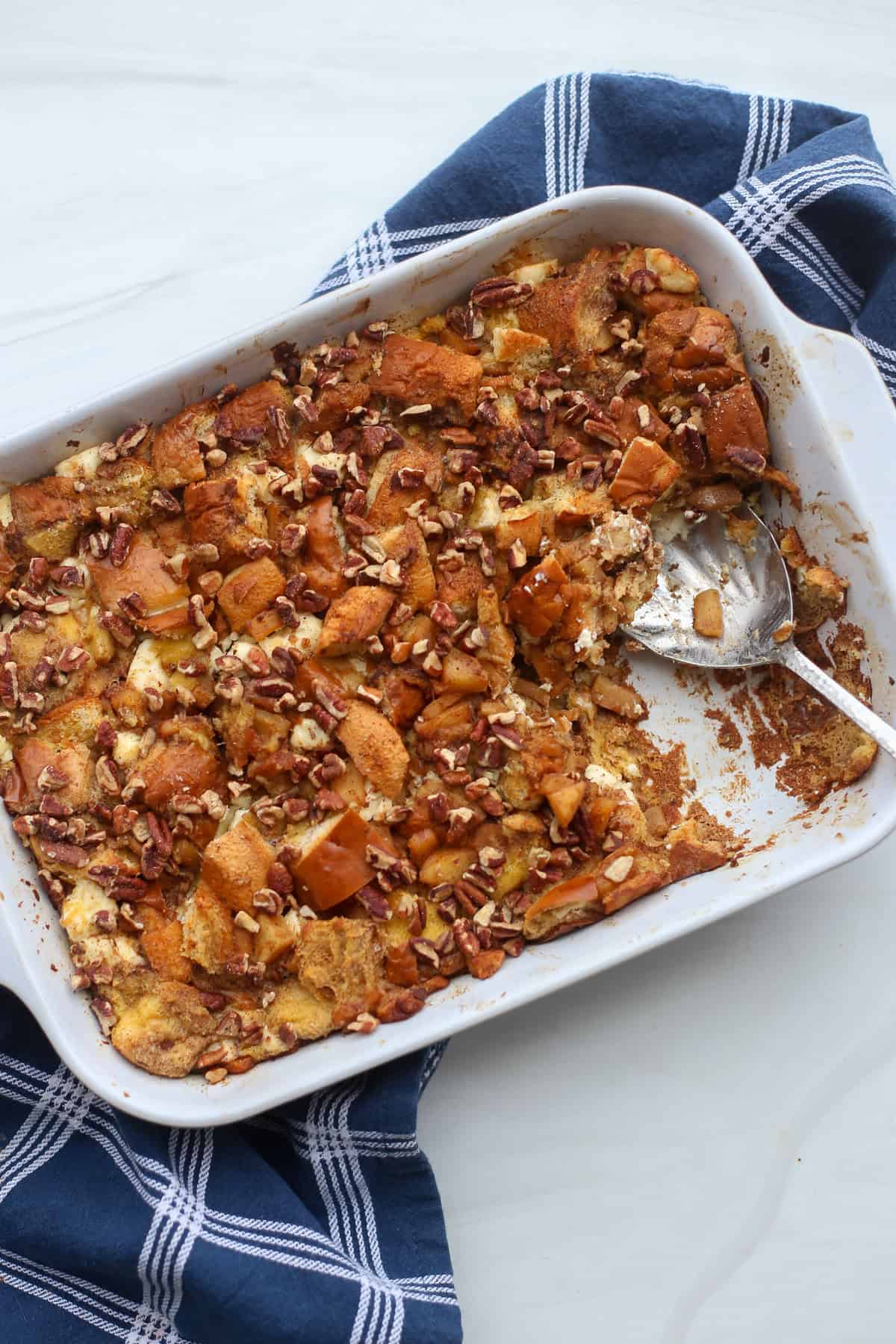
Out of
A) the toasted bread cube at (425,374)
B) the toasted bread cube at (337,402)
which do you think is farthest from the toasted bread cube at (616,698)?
the toasted bread cube at (337,402)

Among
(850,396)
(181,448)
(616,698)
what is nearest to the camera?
(181,448)

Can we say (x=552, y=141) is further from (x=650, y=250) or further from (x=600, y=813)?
(x=600, y=813)

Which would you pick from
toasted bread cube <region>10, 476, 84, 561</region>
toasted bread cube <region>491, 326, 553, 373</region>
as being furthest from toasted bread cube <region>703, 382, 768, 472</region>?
toasted bread cube <region>10, 476, 84, 561</region>

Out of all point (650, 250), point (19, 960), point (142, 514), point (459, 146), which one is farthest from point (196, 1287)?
point (459, 146)

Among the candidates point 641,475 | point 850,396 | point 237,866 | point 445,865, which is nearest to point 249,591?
point 237,866

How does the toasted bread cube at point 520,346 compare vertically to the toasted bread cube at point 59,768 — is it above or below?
above

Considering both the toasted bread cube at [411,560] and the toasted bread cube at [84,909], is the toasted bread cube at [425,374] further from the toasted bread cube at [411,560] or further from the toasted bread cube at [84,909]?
the toasted bread cube at [84,909]

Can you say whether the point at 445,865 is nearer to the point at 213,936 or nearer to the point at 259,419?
the point at 213,936
